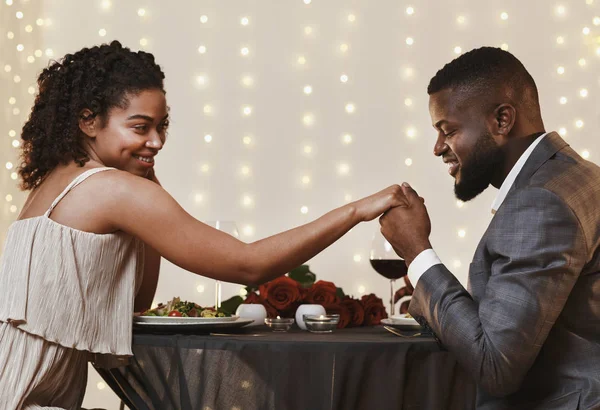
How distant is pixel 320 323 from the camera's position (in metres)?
1.74

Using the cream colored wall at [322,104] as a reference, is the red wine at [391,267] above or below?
below

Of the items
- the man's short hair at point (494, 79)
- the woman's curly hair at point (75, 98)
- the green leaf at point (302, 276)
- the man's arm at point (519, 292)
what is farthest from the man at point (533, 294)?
the green leaf at point (302, 276)

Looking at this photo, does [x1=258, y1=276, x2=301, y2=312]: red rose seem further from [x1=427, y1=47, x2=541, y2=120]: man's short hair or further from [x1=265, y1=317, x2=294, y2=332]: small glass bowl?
[x1=427, y1=47, x2=541, y2=120]: man's short hair

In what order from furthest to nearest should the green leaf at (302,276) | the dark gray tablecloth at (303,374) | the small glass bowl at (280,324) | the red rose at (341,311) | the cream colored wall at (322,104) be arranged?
the cream colored wall at (322,104) → the green leaf at (302,276) → the red rose at (341,311) → the small glass bowl at (280,324) → the dark gray tablecloth at (303,374)

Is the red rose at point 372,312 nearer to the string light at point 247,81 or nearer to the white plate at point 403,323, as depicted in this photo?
the white plate at point 403,323

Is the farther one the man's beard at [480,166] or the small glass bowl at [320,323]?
the small glass bowl at [320,323]

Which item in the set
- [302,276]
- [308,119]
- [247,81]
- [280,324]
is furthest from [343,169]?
[280,324]

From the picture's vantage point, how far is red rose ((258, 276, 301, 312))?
197 centimetres

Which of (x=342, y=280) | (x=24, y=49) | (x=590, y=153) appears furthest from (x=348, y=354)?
(x=24, y=49)

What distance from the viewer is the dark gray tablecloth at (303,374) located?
1.43 m

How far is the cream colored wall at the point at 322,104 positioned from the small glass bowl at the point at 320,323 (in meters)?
1.92

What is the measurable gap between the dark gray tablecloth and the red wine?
1.52ft

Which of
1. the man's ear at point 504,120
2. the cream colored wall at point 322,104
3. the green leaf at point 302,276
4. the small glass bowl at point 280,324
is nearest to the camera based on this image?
the man's ear at point 504,120

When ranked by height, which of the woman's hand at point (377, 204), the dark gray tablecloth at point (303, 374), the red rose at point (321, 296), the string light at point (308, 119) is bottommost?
the dark gray tablecloth at point (303, 374)
